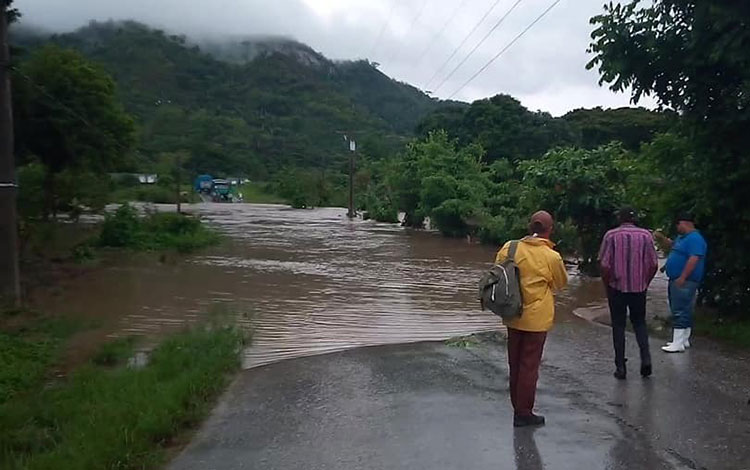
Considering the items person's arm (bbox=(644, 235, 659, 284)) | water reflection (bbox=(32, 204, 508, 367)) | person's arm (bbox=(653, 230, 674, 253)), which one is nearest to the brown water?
water reflection (bbox=(32, 204, 508, 367))

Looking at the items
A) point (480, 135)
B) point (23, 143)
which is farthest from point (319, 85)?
point (23, 143)

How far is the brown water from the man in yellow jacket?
415 centimetres

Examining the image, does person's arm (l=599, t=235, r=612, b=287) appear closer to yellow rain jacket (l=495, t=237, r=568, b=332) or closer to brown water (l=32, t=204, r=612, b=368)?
yellow rain jacket (l=495, t=237, r=568, b=332)

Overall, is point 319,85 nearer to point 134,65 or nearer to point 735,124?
point 134,65

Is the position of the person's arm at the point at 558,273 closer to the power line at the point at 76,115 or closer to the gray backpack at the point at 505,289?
the gray backpack at the point at 505,289

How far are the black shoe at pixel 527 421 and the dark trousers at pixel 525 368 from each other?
0.03 meters

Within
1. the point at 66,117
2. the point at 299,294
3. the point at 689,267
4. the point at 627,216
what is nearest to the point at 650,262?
the point at 627,216

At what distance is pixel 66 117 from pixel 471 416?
19.6 metres

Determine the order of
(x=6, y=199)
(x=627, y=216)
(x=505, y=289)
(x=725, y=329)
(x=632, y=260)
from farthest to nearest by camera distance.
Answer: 1. (x=6, y=199)
2. (x=725, y=329)
3. (x=627, y=216)
4. (x=632, y=260)
5. (x=505, y=289)

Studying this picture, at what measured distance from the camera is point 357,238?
122ft

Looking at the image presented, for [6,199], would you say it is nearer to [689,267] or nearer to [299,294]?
[299,294]

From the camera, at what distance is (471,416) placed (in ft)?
22.2

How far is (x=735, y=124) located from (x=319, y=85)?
114 meters

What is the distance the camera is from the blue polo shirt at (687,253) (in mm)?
8891
